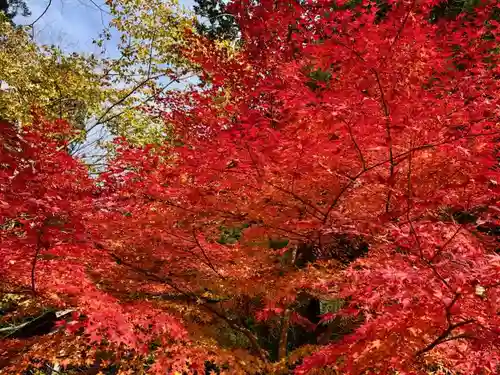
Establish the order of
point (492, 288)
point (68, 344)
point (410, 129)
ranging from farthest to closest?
point (68, 344)
point (410, 129)
point (492, 288)

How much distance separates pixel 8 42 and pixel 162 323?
11.4 meters

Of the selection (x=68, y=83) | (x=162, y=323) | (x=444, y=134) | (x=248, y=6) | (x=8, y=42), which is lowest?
(x=162, y=323)

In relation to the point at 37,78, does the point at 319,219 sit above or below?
below

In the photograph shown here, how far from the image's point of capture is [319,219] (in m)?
3.70

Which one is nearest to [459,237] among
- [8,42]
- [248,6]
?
[248,6]

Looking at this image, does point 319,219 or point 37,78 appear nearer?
point 319,219

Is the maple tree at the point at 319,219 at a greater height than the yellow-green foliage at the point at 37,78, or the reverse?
the yellow-green foliage at the point at 37,78

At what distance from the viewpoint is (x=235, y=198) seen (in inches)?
148

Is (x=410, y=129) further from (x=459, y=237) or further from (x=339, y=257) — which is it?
(x=339, y=257)

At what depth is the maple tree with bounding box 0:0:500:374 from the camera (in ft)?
9.23

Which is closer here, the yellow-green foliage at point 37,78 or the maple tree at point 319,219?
the maple tree at point 319,219

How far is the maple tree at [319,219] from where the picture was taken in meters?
2.81

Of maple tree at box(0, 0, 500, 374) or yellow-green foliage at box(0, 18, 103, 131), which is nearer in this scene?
maple tree at box(0, 0, 500, 374)

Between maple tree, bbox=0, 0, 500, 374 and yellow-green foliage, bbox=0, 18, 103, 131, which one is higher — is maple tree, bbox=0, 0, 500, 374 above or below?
below
